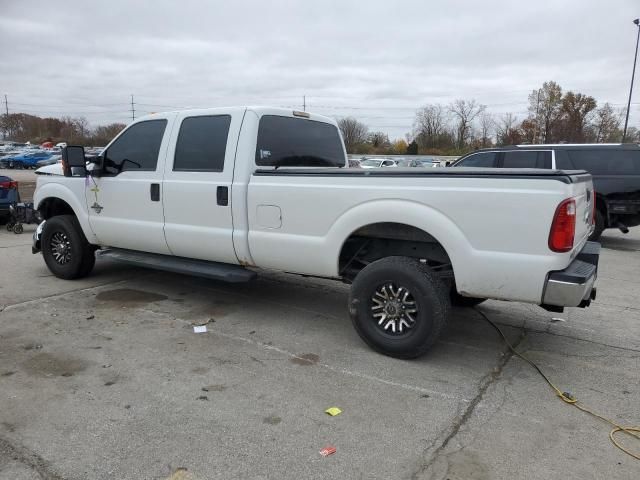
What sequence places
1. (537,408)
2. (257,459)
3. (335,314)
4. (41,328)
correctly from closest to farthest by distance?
(257,459)
(537,408)
(41,328)
(335,314)

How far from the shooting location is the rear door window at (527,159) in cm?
1012

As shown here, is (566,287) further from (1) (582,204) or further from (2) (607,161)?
(2) (607,161)

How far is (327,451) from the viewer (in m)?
2.98

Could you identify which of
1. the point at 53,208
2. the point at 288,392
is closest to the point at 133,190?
the point at 53,208

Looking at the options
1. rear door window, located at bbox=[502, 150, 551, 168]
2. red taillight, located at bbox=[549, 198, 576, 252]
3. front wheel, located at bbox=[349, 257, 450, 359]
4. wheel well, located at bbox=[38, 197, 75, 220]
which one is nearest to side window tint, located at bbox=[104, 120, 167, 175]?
wheel well, located at bbox=[38, 197, 75, 220]

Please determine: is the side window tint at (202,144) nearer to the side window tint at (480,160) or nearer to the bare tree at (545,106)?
the side window tint at (480,160)

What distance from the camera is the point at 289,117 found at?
5527 mm

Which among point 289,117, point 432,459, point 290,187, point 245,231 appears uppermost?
point 289,117

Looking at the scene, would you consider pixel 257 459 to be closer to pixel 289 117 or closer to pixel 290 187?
pixel 290 187

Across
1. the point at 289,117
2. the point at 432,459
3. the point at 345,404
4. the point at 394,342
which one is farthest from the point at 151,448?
the point at 289,117

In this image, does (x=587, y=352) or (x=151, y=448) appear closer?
(x=151, y=448)

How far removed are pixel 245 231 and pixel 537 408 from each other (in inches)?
114

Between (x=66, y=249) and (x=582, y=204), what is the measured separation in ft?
19.6

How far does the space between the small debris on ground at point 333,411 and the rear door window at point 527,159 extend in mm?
8092
